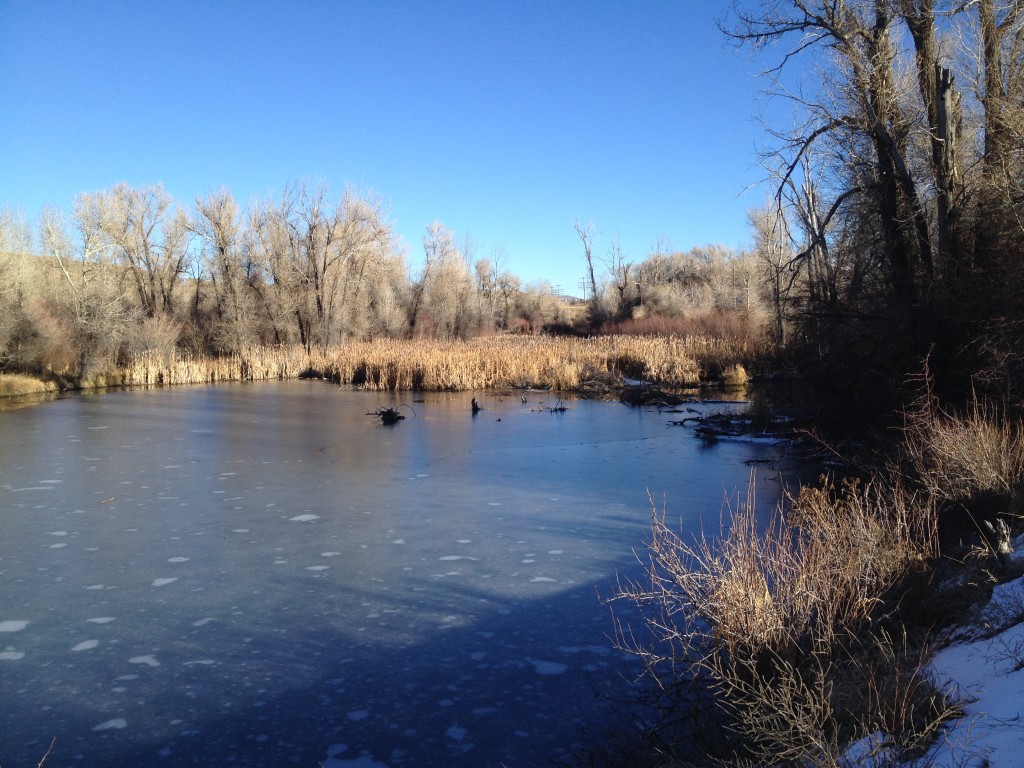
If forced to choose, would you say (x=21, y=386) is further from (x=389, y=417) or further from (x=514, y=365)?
(x=514, y=365)

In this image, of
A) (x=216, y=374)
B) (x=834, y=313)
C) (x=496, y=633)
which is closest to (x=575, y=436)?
(x=834, y=313)

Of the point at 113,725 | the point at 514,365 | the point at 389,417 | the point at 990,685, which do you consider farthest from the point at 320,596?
the point at 514,365

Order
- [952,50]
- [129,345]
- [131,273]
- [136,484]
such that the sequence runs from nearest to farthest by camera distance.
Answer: [136,484] → [952,50] → [129,345] → [131,273]

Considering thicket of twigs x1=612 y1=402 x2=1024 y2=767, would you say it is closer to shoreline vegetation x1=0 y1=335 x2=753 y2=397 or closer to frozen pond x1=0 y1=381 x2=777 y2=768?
frozen pond x1=0 y1=381 x2=777 y2=768

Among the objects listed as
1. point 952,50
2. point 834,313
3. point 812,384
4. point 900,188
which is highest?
point 952,50

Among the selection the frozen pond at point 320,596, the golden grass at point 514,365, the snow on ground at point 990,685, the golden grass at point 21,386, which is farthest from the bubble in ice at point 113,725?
the golden grass at point 21,386

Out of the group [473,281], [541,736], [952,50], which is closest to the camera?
[541,736]

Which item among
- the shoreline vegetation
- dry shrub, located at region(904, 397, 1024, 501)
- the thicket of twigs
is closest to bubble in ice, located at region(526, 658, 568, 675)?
the thicket of twigs

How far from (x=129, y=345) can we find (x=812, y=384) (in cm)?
2361

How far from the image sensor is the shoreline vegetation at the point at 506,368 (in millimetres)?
21672

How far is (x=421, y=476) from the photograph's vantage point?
9523 millimetres

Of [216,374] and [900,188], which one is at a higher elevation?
[900,188]

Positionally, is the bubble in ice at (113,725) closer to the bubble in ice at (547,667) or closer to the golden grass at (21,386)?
the bubble in ice at (547,667)

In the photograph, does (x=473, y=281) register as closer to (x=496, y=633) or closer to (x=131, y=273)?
(x=131, y=273)
